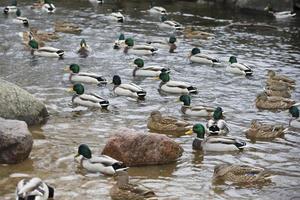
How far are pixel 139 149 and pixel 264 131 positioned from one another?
3696mm

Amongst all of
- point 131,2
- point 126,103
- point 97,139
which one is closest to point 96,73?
point 126,103

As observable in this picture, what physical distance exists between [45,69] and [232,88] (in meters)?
6.21

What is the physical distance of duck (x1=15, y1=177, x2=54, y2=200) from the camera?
9.95m

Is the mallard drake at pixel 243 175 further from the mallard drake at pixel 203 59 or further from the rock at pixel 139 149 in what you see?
the mallard drake at pixel 203 59

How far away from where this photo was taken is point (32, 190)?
10.1 metres

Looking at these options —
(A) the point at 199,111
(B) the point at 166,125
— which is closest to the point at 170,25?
(A) the point at 199,111

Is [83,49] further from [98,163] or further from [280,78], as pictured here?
[98,163]

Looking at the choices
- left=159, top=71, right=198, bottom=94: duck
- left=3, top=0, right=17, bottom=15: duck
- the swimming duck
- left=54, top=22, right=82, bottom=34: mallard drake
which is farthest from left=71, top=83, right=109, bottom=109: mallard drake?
left=3, top=0, right=17, bottom=15: duck

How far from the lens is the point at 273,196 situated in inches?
440

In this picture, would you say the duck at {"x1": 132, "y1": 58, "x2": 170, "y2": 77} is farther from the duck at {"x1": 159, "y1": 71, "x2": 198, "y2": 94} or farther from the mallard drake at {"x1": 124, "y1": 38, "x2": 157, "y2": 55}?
the mallard drake at {"x1": 124, "y1": 38, "x2": 157, "y2": 55}

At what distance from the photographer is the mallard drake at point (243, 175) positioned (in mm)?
11750

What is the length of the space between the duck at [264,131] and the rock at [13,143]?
17.3 ft

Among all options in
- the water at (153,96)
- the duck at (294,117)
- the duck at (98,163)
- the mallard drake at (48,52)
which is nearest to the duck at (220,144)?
the water at (153,96)

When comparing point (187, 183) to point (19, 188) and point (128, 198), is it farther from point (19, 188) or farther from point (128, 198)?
point (19, 188)
